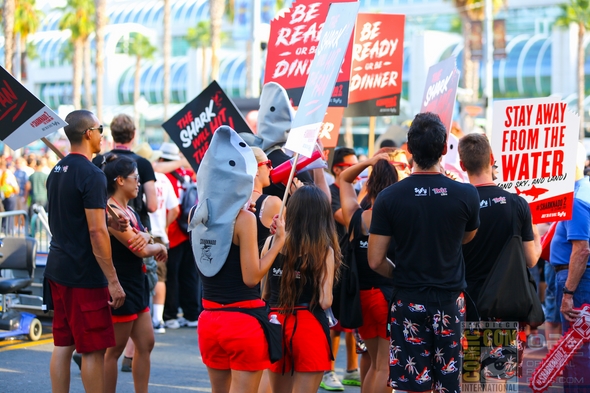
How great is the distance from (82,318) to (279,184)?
1.67m

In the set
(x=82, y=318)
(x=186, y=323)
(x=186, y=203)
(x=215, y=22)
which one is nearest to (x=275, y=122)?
(x=82, y=318)

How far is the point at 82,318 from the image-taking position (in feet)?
17.1

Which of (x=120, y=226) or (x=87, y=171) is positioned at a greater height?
(x=87, y=171)

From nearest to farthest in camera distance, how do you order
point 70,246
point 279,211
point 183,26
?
point 279,211 < point 70,246 < point 183,26

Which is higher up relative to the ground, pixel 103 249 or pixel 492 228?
pixel 492 228

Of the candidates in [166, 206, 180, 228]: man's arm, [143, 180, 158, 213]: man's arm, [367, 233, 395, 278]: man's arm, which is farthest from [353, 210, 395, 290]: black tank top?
[166, 206, 180, 228]: man's arm

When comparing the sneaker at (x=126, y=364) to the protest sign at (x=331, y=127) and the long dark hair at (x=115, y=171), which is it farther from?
the protest sign at (x=331, y=127)

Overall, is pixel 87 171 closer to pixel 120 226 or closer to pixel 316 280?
pixel 120 226

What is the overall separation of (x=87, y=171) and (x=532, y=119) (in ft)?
10.5

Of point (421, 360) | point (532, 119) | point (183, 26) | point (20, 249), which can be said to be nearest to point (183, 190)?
point (20, 249)

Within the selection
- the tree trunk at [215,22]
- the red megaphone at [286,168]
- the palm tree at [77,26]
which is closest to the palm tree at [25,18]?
the palm tree at [77,26]

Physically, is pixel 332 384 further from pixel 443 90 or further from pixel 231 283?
pixel 231 283

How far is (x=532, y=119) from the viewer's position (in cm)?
586

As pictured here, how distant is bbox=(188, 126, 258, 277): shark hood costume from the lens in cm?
437
